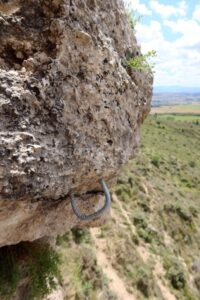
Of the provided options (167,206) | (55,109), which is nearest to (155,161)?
(167,206)

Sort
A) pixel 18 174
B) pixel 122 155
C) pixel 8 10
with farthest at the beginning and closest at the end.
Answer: pixel 122 155
pixel 8 10
pixel 18 174

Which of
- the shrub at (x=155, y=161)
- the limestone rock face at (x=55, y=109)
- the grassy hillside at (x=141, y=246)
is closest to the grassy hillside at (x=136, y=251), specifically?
the grassy hillside at (x=141, y=246)

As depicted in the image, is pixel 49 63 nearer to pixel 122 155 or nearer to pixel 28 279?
pixel 122 155

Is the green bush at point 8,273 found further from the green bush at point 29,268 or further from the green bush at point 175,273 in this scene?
the green bush at point 175,273

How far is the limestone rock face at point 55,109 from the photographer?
4156 mm

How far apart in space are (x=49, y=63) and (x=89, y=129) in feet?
3.55

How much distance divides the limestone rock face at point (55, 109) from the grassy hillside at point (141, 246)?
5.71m

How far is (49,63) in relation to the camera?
4.64 m

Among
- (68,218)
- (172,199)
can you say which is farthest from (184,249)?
(68,218)

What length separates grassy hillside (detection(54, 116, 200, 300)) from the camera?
1222 centimetres

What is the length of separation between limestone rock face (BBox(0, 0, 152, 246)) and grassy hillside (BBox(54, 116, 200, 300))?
5.71 m

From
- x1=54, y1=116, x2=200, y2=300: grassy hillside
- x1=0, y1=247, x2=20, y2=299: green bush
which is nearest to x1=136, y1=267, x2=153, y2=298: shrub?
x1=54, y1=116, x2=200, y2=300: grassy hillside

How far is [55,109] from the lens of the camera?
14.9 ft

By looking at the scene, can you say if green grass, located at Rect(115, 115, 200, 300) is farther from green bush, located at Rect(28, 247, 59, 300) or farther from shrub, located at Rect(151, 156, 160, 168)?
green bush, located at Rect(28, 247, 59, 300)
